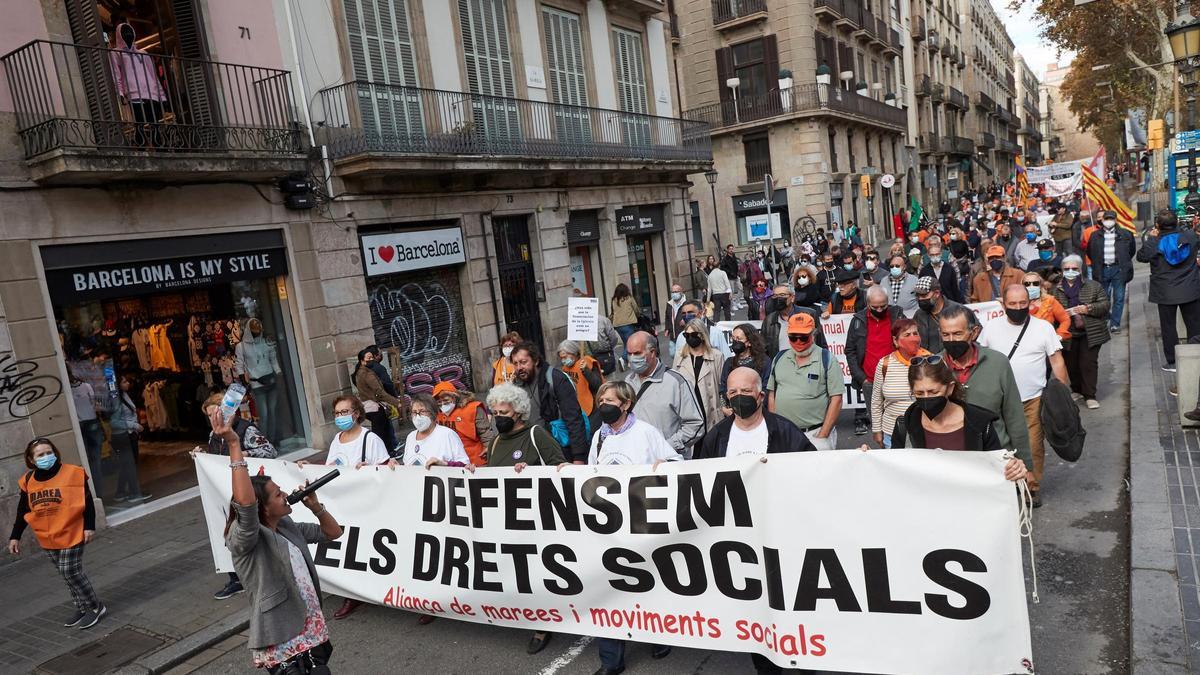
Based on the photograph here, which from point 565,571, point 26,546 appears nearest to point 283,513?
point 565,571

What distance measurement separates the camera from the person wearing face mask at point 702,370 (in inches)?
266

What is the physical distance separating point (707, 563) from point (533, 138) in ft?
43.1

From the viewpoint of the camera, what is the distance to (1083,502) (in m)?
6.32

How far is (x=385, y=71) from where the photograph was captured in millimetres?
Result: 13570

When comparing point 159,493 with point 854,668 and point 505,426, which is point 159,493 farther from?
point 854,668

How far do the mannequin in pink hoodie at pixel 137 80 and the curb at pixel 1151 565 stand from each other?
33.8 ft

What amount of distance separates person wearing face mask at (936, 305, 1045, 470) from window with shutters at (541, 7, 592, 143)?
12.5 m

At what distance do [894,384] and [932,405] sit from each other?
133cm

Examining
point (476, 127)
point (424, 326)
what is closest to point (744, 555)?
point (424, 326)

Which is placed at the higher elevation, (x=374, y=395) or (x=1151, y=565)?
(x=374, y=395)

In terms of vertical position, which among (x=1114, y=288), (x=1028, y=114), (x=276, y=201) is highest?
(x=1028, y=114)

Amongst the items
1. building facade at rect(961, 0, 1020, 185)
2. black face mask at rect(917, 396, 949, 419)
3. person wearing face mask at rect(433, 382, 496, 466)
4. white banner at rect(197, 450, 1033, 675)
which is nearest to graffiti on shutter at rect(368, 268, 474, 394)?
person wearing face mask at rect(433, 382, 496, 466)

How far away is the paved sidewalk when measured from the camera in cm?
589

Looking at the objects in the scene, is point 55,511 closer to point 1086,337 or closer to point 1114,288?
point 1086,337
